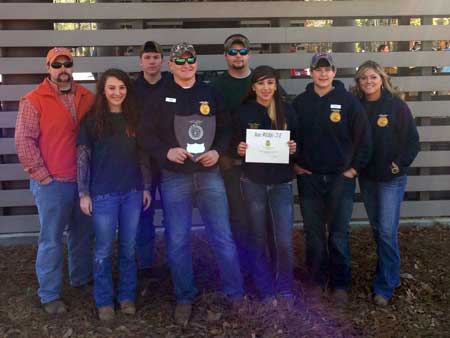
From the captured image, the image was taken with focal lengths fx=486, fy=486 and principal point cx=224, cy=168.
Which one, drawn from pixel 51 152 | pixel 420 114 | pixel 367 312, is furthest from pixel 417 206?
pixel 51 152

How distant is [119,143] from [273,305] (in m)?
1.70

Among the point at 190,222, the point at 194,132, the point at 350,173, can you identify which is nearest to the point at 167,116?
the point at 194,132

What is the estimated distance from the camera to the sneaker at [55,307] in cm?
383

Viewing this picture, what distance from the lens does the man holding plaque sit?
351cm

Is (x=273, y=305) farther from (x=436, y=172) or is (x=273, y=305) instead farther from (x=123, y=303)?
(x=436, y=172)

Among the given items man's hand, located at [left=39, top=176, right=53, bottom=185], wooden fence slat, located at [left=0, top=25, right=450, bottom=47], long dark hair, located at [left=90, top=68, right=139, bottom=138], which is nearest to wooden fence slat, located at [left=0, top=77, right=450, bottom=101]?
wooden fence slat, located at [left=0, top=25, right=450, bottom=47]

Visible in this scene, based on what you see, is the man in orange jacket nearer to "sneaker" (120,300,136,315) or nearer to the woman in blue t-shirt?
the woman in blue t-shirt

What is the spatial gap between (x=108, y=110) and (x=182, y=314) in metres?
1.63

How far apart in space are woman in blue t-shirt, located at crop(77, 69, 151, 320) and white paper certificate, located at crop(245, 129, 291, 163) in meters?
0.83

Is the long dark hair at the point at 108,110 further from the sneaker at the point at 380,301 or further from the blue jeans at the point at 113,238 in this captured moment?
the sneaker at the point at 380,301

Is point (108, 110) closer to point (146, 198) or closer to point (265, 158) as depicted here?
point (146, 198)

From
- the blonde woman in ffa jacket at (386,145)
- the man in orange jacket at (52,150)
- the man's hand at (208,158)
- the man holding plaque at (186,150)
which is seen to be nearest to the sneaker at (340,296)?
the blonde woman in ffa jacket at (386,145)

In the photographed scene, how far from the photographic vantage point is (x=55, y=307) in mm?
3842

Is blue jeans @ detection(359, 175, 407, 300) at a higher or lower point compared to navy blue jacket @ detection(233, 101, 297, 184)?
lower
